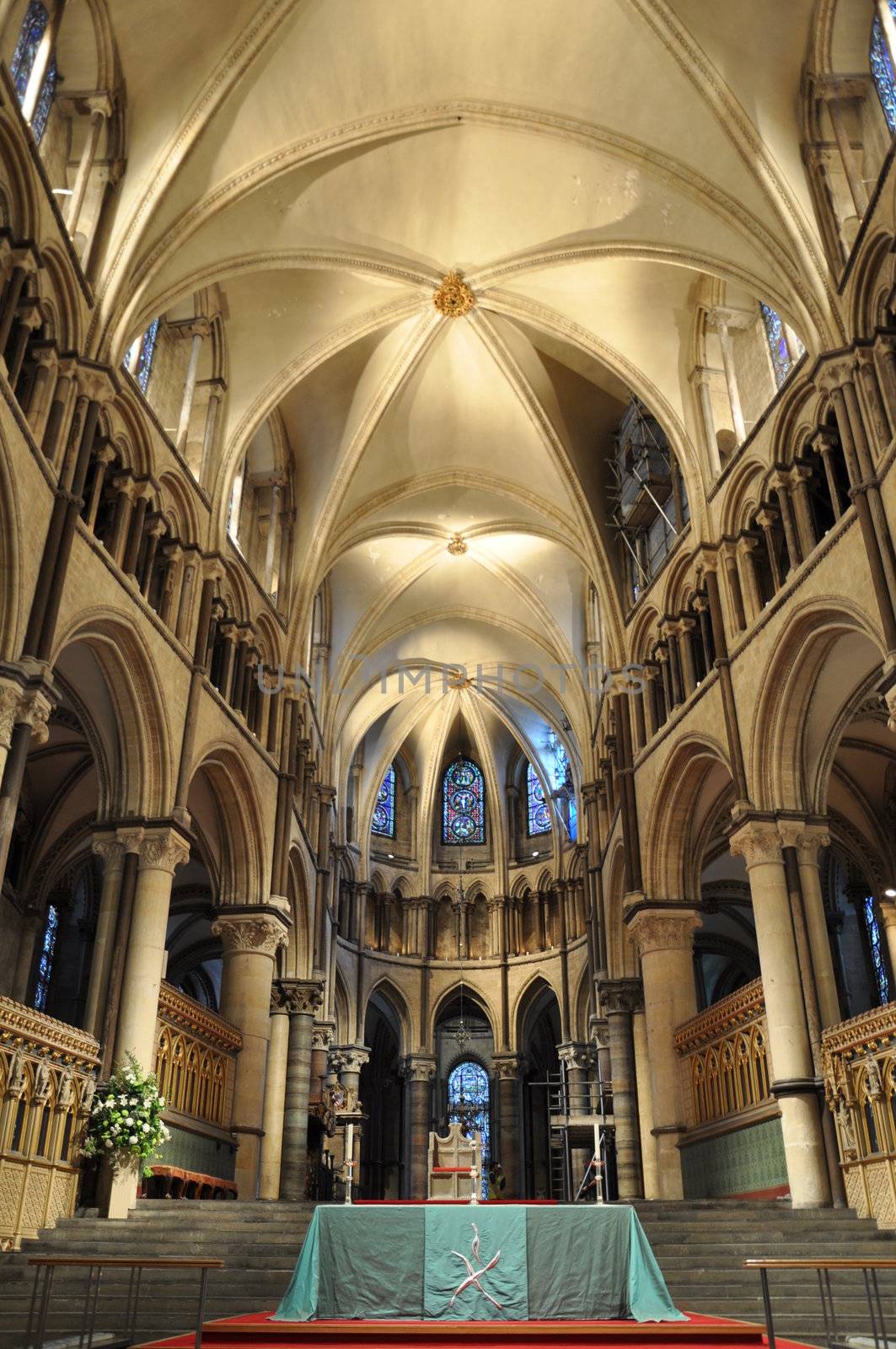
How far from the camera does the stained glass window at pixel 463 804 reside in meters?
37.9

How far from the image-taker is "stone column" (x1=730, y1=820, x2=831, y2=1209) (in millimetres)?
13547

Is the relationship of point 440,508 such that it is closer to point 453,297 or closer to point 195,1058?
point 453,297

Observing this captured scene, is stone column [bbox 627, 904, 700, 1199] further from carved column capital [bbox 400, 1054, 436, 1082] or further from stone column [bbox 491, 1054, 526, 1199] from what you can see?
carved column capital [bbox 400, 1054, 436, 1082]

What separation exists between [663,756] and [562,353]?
8.38m

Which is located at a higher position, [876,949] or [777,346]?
[777,346]

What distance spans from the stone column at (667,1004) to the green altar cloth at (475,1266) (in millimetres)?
10225

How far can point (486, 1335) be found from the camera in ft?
26.1

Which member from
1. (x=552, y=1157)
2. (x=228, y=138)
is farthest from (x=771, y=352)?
(x=552, y=1157)

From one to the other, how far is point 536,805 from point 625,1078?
15.1 m

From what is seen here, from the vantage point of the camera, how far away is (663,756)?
789 inches

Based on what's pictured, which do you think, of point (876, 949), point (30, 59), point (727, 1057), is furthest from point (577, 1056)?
point (30, 59)

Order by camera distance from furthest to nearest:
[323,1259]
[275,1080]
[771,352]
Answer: [275,1080]
[771,352]
[323,1259]

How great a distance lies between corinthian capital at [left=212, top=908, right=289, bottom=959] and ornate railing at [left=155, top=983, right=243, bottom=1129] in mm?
1362

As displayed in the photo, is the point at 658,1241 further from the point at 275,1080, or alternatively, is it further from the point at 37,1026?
the point at 275,1080
